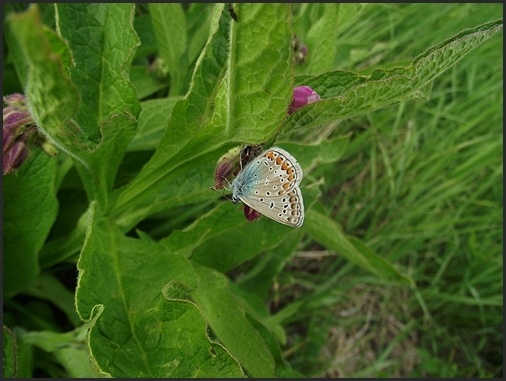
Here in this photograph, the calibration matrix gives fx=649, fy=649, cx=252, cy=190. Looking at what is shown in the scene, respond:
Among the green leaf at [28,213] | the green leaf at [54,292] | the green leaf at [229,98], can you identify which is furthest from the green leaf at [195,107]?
the green leaf at [54,292]

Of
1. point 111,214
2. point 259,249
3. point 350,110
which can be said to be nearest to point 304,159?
point 259,249

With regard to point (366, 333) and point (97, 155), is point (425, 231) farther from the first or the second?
point (97, 155)

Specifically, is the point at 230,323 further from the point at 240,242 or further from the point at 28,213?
the point at 28,213

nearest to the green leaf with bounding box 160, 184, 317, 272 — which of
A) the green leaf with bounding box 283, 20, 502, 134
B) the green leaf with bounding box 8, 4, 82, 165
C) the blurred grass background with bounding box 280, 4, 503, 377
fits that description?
the green leaf with bounding box 283, 20, 502, 134

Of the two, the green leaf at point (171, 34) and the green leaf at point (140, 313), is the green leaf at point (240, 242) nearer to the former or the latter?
the green leaf at point (140, 313)

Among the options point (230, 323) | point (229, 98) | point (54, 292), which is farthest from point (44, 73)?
point (54, 292)

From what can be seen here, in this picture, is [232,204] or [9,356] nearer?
[9,356]

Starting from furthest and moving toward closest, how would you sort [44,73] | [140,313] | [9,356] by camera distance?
[9,356]
[140,313]
[44,73]
